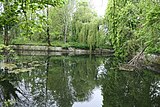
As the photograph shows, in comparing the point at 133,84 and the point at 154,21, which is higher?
the point at 154,21

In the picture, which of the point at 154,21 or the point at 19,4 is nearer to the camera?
the point at 19,4

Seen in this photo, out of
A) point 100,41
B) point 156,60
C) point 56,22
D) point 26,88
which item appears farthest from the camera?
point 56,22

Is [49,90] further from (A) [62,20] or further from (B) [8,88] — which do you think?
(A) [62,20]

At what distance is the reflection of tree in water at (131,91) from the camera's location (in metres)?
10.1

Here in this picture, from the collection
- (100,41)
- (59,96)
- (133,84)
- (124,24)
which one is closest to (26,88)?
(59,96)

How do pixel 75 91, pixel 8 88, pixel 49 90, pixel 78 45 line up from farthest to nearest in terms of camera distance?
pixel 78 45 < pixel 75 91 < pixel 49 90 < pixel 8 88

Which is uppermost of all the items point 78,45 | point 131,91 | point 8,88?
point 78,45

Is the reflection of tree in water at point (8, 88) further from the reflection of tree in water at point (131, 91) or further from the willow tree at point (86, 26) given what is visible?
the willow tree at point (86, 26)

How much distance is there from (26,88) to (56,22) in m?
29.7

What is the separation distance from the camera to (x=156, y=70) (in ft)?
65.1

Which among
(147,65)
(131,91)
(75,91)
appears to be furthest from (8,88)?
(147,65)

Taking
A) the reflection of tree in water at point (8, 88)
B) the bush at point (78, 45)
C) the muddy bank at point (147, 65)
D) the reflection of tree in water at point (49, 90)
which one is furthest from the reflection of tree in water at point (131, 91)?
the bush at point (78, 45)

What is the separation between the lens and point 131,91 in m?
12.2

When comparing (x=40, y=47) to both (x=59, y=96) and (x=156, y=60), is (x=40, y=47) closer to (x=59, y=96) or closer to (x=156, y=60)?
(x=156, y=60)
